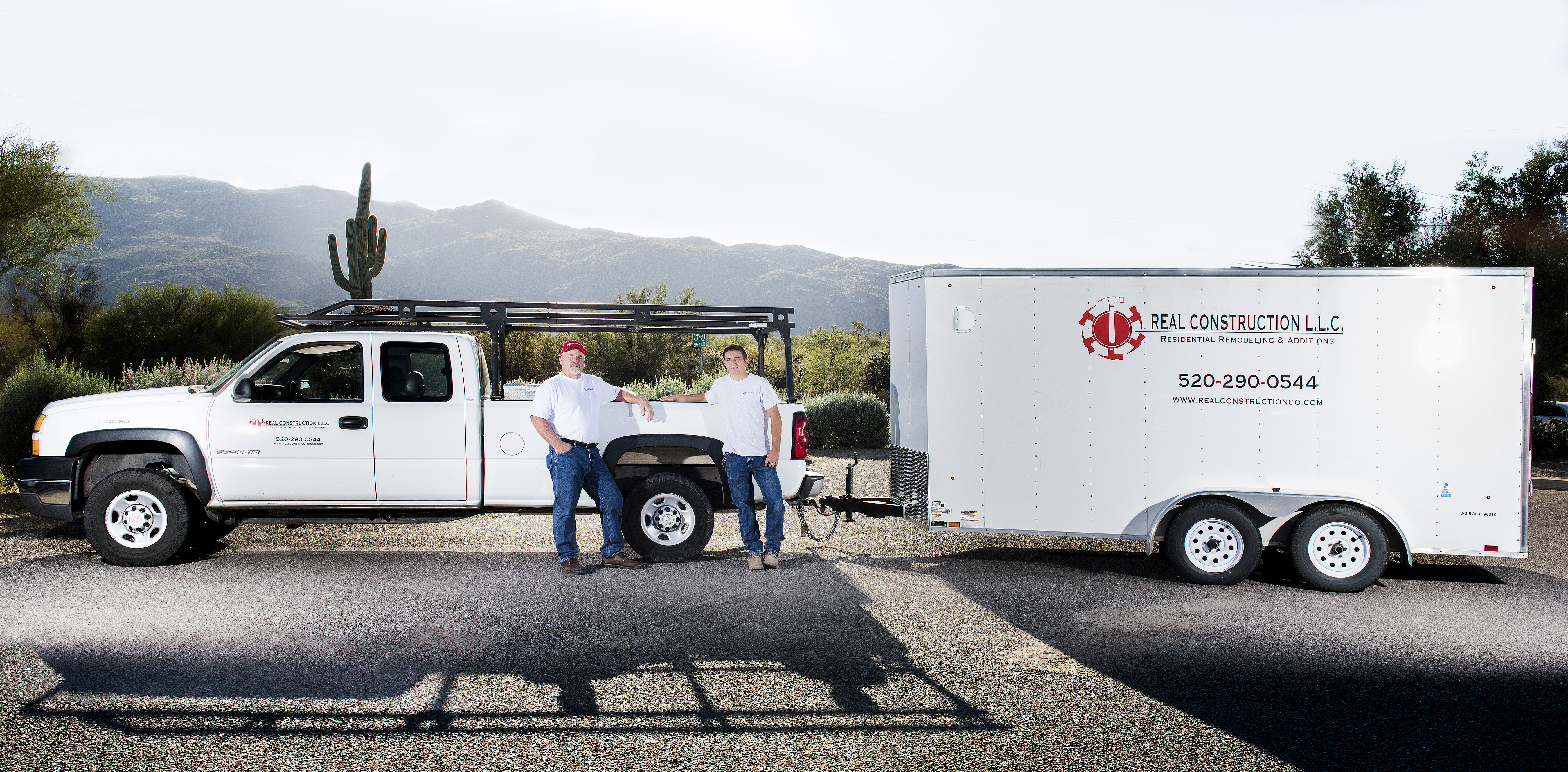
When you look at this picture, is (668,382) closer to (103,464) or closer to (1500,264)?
(103,464)

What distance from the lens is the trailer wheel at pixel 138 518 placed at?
740 centimetres

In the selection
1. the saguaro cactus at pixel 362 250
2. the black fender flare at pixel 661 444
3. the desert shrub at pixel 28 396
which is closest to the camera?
the black fender flare at pixel 661 444

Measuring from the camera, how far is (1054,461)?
7.15 metres

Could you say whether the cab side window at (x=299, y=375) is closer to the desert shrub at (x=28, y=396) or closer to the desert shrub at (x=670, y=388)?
the desert shrub at (x=28, y=396)

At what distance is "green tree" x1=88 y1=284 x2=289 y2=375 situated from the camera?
73.7 feet

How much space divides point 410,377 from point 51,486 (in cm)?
A: 302

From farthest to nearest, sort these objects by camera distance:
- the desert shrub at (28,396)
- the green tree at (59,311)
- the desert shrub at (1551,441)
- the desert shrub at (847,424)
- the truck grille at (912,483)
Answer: the green tree at (59,311), the desert shrub at (847,424), the desert shrub at (1551,441), the desert shrub at (28,396), the truck grille at (912,483)

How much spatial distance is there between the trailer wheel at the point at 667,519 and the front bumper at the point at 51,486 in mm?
4553

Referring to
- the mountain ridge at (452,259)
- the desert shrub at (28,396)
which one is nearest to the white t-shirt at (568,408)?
the desert shrub at (28,396)

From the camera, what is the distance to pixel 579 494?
746 centimetres

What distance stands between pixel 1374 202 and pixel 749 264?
17273cm

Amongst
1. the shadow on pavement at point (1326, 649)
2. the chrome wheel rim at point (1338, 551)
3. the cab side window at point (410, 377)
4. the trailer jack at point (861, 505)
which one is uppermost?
the cab side window at point (410, 377)

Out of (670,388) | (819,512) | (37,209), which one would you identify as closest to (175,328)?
(37,209)

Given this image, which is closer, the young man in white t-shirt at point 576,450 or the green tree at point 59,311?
the young man in white t-shirt at point 576,450
